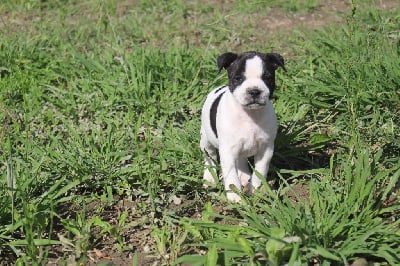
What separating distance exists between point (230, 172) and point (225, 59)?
2.69ft

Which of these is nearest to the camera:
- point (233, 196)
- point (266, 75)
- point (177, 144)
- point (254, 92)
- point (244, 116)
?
point (254, 92)

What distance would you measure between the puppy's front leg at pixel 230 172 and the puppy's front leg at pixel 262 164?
0.52 ft

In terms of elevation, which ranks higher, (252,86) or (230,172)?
(252,86)

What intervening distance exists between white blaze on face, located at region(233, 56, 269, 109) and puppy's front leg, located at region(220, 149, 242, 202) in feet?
1.49

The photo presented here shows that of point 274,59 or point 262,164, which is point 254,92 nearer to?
point 274,59

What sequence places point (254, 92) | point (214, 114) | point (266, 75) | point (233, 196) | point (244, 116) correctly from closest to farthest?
point (254, 92), point (266, 75), point (244, 116), point (233, 196), point (214, 114)

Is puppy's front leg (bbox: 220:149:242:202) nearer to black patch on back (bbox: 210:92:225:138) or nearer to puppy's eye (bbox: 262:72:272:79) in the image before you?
black patch on back (bbox: 210:92:225:138)

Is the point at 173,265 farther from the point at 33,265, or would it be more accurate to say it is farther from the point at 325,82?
the point at 325,82

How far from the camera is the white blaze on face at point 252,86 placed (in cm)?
396

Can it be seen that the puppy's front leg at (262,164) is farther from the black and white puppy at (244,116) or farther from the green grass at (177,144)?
the green grass at (177,144)

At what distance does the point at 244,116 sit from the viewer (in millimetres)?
4199

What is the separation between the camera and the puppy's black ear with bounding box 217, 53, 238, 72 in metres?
4.22

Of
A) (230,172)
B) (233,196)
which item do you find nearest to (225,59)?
(230,172)

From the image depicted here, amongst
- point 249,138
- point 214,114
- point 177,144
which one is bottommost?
point 177,144
